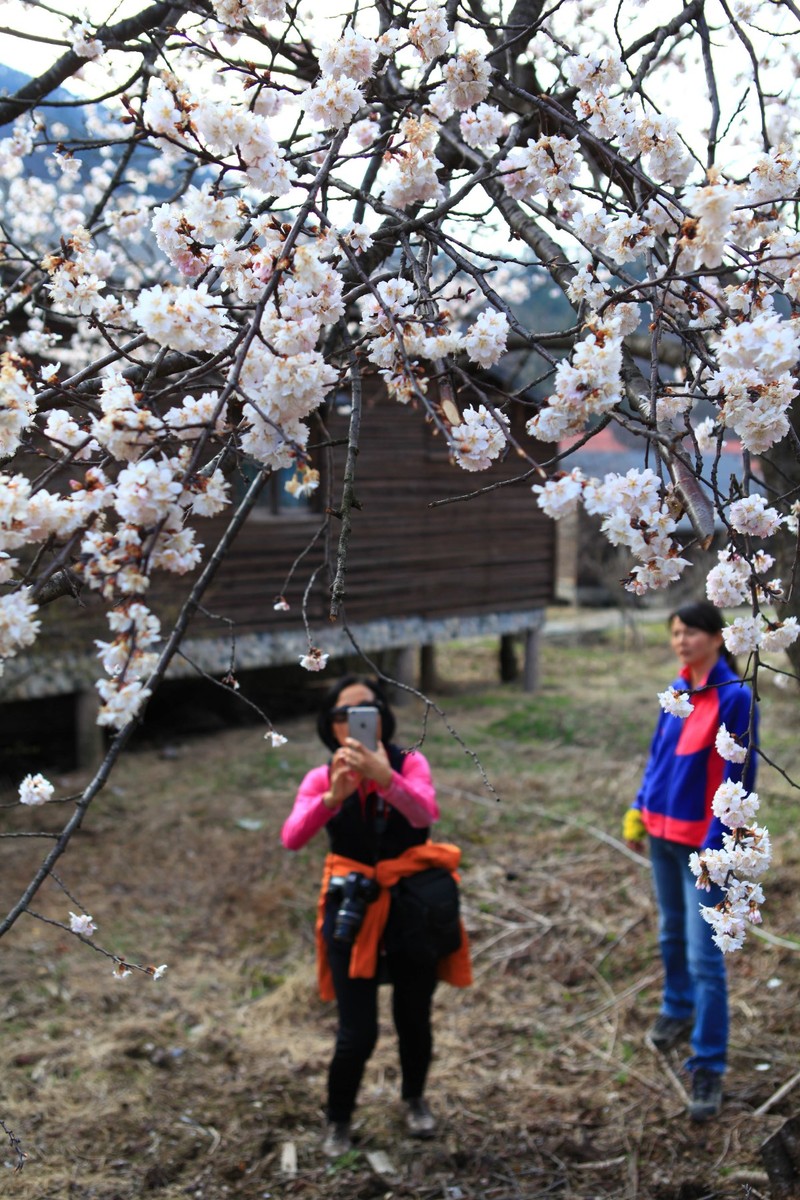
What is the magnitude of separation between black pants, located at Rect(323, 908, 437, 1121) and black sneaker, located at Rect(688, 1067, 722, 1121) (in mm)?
856

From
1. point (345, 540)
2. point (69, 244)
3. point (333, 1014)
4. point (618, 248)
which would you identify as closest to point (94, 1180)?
point (333, 1014)

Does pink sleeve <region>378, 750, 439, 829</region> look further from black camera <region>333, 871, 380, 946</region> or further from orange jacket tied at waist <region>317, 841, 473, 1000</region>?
black camera <region>333, 871, 380, 946</region>

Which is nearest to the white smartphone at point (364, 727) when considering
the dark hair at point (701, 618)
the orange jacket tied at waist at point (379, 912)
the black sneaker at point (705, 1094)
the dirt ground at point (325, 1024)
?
the orange jacket tied at waist at point (379, 912)

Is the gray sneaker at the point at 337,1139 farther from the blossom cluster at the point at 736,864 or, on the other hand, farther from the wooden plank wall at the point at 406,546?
the wooden plank wall at the point at 406,546

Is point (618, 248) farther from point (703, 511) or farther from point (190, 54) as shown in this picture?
point (190, 54)

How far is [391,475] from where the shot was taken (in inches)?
392

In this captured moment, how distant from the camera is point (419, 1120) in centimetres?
330

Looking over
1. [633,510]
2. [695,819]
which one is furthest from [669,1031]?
[633,510]

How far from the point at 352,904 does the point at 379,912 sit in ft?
0.32

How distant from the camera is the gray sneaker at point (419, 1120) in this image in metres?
3.29

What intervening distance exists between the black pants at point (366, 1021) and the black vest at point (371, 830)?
0.21m

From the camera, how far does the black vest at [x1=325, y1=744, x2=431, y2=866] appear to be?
3143 millimetres

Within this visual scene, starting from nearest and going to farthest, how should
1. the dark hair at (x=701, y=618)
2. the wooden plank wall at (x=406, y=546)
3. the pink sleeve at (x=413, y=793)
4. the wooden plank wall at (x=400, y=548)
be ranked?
the pink sleeve at (x=413, y=793), the dark hair at (x=701, y=618), the wooden plank wall at (x=400, y=548), the wooden plank wall at (x=406, y=546)

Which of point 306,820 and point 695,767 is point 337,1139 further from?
point 695,767
